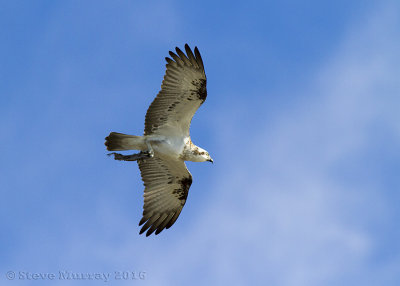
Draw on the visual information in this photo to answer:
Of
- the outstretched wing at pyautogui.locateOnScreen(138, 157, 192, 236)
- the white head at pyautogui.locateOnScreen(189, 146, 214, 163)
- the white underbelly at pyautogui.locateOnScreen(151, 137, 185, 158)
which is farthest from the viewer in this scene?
the outstretched wing at pyautogui.locateOnScreen(138, 157, 192, 236)

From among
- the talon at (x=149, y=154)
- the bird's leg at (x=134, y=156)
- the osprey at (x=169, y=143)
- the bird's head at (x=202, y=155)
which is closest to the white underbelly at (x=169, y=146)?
the osprey at (x=169, y=143)

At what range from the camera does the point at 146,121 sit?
53.0 feet

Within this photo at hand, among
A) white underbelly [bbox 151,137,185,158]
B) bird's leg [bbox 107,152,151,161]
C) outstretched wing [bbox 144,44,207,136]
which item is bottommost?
bird's leg [bbox 107,152,151,161]

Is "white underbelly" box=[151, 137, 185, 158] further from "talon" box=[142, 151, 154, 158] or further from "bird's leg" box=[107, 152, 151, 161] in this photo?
"bird's leg" box=[107, 152, 151, 161]

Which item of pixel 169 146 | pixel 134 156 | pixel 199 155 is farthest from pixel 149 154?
pixel 199 155

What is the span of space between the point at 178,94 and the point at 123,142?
1.80 meters

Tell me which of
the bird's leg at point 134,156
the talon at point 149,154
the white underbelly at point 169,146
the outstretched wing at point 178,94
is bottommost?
the bird's leg at point 134,156

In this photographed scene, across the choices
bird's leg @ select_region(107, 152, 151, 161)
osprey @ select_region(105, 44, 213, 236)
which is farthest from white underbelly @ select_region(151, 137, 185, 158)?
bird's leg @ select_region(107, 152, 151, 161)

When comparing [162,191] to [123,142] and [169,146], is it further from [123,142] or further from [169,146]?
[123,142]

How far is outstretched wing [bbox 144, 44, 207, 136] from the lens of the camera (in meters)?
15.5

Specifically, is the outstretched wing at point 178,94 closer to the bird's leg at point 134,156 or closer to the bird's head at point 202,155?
the bird's leg at point 134,156

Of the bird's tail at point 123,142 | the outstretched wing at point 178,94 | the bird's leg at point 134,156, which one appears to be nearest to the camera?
the outstretched wing at point 178,94

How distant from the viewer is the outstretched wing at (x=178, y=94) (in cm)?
1548

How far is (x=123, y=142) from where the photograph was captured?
15.9 m
